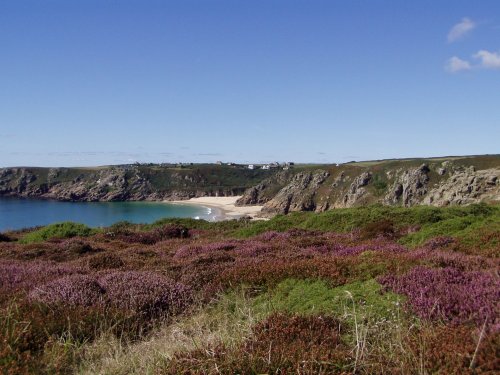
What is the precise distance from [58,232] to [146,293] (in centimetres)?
2285

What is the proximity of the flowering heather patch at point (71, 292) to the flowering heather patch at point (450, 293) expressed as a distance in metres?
5.00

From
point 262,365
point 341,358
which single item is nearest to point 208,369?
point 262,365

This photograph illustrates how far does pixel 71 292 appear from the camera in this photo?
787 cm

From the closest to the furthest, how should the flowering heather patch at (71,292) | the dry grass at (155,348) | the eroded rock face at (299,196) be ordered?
the dry grass at (155,348) < the flowering heather patch at (71,292) < the eroded rock face at (299,196)

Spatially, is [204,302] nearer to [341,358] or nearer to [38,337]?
[38,337]

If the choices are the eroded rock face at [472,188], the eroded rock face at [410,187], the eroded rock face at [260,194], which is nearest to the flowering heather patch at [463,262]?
the eroded rock face at [472,188]

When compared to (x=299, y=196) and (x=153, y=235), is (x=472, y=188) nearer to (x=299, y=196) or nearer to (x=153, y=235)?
(x=153, y=235)

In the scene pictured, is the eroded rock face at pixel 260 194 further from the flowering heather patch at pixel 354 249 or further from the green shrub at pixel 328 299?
the green shrub at pixel 328 299

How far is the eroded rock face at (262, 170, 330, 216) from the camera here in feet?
407

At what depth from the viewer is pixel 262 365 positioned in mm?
3930

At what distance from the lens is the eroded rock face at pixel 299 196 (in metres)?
124

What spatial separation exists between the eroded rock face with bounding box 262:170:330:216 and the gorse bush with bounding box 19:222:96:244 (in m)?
89.2

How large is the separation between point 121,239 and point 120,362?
2160 centimetres

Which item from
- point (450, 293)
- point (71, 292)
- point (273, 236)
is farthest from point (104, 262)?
point (273, 236)
